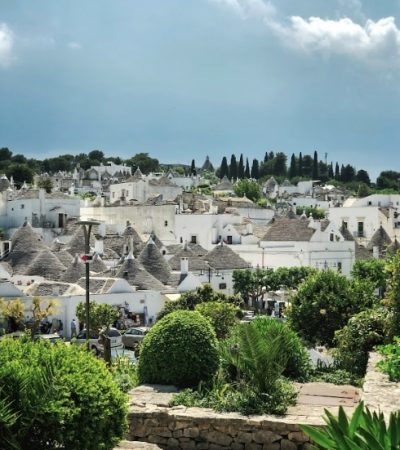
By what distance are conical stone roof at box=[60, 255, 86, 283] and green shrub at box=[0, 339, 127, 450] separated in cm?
3318

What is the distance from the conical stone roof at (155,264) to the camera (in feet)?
152

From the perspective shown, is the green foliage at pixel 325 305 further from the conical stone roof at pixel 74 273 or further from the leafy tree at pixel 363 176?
the leafy tree at pixel 363 176

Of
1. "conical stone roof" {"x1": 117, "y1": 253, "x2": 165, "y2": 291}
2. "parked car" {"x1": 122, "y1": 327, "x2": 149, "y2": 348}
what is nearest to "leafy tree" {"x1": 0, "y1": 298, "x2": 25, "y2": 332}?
"parked car" {"x1": 122, "y1": 327, "x2": 149, "y2": 348}

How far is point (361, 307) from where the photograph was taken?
19.4 meters

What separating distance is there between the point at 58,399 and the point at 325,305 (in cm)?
1274

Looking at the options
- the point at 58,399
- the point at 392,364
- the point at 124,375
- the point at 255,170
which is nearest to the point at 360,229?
the point at 124,375

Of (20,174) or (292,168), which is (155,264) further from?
(292,168)

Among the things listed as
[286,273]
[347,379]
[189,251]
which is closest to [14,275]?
[189,251]

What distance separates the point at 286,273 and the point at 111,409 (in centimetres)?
4113

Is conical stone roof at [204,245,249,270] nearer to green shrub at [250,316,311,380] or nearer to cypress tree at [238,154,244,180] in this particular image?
green shrub at [250,316,311,380]

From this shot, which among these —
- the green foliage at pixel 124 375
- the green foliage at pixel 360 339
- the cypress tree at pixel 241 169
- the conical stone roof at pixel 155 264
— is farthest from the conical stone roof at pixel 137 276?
the cypress tree at pixel 241 169

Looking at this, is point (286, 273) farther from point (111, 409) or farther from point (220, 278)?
point (111, 409)

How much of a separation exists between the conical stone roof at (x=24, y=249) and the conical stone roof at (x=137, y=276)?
868cm

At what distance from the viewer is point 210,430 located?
36.8 feet
